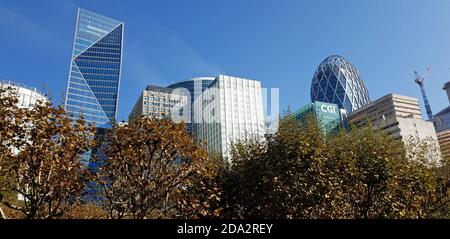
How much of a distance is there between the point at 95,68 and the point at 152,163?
15822cm

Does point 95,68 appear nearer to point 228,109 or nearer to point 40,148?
point 228,109

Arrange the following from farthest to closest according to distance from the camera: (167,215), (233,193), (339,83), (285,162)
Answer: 1. (339,83)
2. (233,193)
3. (285,162)
4. (167,215)

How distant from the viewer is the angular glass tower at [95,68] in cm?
15162

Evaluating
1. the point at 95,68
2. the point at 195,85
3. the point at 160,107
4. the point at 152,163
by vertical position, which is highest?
the point at 195,85

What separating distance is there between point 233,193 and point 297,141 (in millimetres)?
4828

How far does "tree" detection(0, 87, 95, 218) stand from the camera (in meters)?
10.5

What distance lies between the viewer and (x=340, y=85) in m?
187

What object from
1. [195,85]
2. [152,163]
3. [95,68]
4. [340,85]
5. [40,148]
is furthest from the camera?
[195,85]

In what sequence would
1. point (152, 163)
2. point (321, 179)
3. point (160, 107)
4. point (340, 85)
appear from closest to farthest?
point (152, 163)
point (321, 179)
point (160, 107)
point (340, 85)

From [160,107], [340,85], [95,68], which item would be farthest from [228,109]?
[340,85]

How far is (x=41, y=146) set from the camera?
10617mm

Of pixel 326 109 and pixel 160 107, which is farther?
pixel 326 109

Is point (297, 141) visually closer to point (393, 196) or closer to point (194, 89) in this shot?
point (393, 196)
